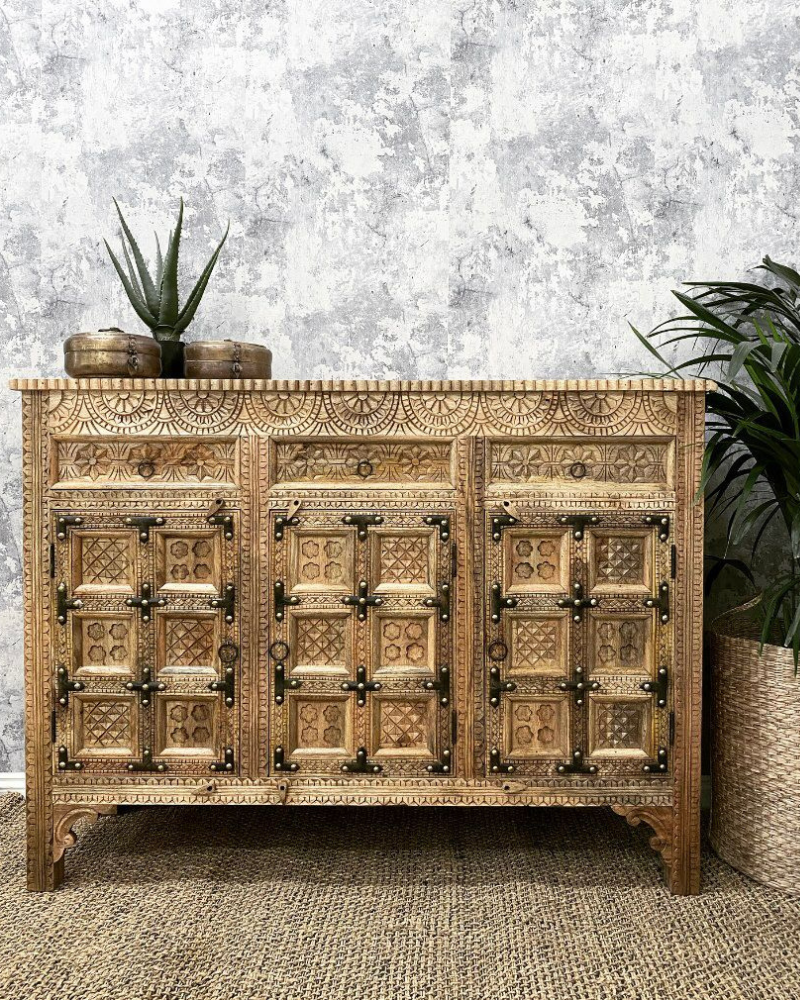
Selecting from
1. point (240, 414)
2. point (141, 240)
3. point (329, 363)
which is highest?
point (141, 240)

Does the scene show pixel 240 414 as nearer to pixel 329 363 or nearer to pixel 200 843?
pixel 329 363

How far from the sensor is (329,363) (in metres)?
2.31

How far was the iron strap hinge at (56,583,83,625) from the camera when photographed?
1.75 m

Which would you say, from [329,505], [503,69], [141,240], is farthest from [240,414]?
[503,69]

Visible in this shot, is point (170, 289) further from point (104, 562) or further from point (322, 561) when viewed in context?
point (322, 561)

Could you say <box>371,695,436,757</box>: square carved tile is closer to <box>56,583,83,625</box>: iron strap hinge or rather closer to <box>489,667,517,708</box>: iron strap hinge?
<box>489,667,517,708</box>: iron strap hinge

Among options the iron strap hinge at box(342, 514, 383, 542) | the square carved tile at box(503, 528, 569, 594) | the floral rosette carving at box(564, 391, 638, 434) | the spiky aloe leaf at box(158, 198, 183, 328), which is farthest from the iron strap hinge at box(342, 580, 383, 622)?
the spiky aloe leaf at box(158, 198, 183, 328)

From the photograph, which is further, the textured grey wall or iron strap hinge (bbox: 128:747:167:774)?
the textured grey wall

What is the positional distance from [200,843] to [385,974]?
0.77 metres

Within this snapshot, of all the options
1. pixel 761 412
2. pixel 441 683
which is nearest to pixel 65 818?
pixel 441 683

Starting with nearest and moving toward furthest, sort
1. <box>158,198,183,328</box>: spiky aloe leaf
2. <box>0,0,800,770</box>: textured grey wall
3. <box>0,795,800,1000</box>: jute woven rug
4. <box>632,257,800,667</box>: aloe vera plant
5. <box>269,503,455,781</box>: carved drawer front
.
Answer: <box>0,795,800,1000</box>: jute woven rug, <box>632,257,800,667</box>: aloe vera plant, <box>269,503,455,781</box>: carved drawer front, <box>158,198,183,328</box>: spiky aloe leaf, <box>0,0,800,770</box>: textured grey wall

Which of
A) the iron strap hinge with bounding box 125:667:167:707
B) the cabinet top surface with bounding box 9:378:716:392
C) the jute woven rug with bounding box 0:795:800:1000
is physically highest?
the cabinet top surface with bounding box 9:378:716:392

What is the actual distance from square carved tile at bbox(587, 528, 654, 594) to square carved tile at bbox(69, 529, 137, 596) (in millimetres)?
1181

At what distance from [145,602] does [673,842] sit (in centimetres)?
148
